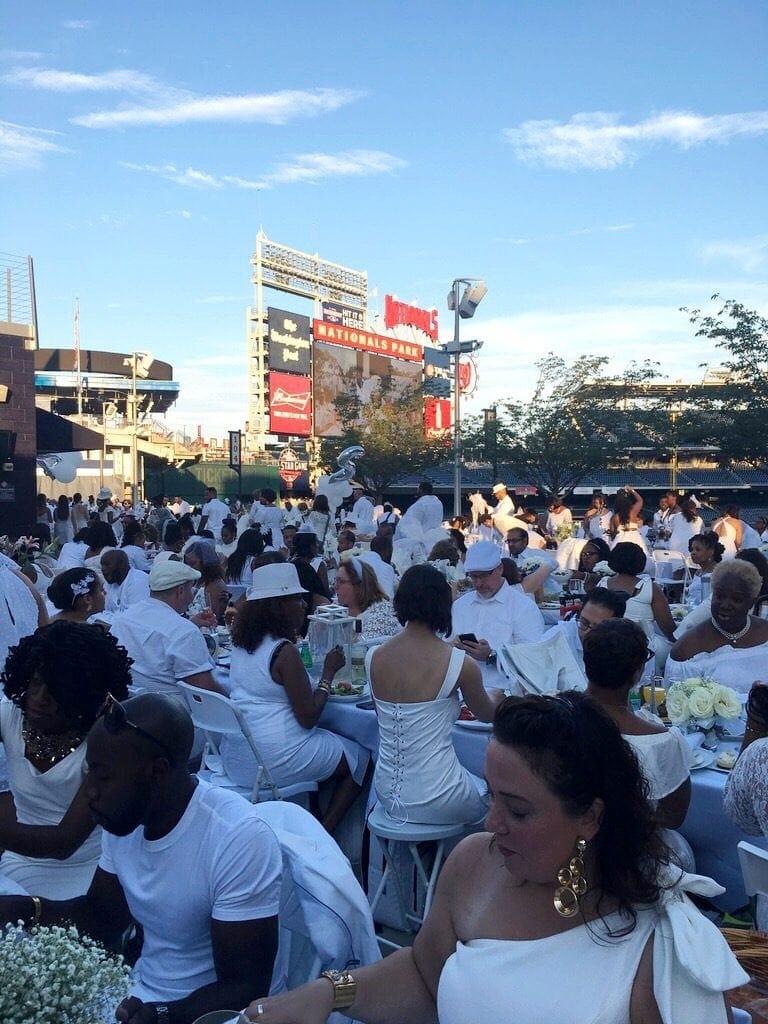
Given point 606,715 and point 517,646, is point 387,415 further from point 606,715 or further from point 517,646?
point 606,715

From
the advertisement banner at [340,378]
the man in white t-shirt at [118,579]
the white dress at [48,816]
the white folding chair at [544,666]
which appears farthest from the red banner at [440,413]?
the white dress at [48,816]

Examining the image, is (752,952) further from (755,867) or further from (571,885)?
(571,885)

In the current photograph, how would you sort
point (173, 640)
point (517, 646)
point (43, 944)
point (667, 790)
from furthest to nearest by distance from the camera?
point (173, 640)
point (517, 646)
point (667, 790)
point (43, 944)

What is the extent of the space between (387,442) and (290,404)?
16506 millimetres

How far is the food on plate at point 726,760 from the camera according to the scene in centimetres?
344

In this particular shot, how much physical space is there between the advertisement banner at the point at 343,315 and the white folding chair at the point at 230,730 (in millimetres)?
53305

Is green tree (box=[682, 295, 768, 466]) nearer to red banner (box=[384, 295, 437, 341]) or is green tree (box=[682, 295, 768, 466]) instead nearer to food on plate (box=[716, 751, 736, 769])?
food on plate (box=[716, 751, 736, 769])

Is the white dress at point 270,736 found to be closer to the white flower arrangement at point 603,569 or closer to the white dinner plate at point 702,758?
the white dinner plate at point 702,758

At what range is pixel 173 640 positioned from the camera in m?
4.98

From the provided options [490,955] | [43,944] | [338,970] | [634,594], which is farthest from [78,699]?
[634,594]

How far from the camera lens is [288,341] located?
46.5 meters

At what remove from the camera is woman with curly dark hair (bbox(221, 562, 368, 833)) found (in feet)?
14.5

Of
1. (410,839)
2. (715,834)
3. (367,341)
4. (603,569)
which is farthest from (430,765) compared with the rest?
(367,341)

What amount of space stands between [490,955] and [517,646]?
2.63m
